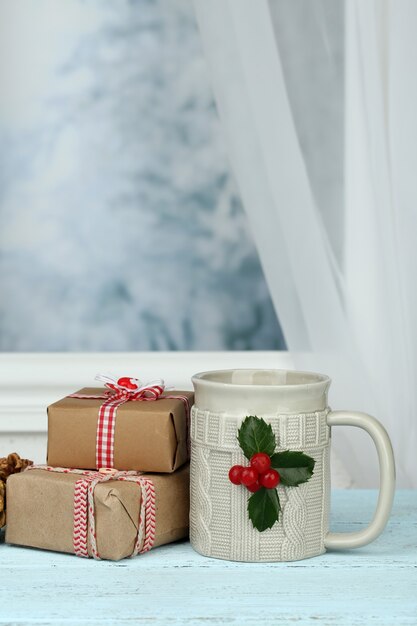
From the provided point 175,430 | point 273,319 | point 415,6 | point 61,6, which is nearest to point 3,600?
point 175,430

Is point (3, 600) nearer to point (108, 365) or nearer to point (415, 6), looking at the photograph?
point (108, 365)

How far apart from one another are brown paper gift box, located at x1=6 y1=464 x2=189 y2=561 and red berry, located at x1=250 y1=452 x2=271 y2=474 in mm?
105

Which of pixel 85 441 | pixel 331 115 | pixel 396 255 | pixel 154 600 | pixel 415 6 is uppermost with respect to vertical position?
pixel 415 6

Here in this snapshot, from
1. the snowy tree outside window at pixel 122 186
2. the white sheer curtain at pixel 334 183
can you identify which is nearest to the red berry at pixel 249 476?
the white sheer curtain at pixel 334 183

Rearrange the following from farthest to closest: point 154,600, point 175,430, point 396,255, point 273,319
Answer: point 273,319
point 396,255
point 175,430
point 154,600

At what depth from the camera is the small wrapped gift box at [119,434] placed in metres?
0.82

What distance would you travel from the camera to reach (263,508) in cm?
78

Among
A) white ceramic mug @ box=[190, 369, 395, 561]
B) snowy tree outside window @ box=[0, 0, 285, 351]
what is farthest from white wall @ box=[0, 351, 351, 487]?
white ceramic mug @ box=[190, 369, 395, 561]

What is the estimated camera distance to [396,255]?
1.18m

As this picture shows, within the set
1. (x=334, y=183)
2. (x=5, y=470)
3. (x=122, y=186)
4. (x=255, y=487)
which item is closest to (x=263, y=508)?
(x=255, y=487)

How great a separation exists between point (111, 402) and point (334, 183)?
543 mm

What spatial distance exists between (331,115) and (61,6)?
49cm

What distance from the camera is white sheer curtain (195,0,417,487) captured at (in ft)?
3.87

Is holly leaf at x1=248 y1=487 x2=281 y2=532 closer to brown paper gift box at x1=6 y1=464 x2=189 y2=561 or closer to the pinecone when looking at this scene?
brown paper gift box at x1=6 y1=464 x2=189 y2=561
